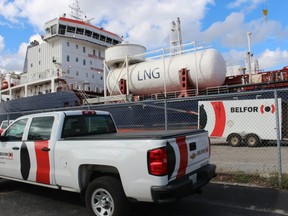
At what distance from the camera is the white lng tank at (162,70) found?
17641mm

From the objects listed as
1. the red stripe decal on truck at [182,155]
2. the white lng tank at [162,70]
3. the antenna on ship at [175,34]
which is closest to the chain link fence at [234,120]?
the white lng tank at [162,70]

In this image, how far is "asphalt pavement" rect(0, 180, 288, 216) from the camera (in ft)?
16.8

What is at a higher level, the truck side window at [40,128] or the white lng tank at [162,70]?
the white lng tank at [162,70]

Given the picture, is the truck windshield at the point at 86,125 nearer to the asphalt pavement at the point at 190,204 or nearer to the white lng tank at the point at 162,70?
the asphalt pavement at the point at 190,204

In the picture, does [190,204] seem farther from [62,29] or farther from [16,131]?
[62,29]

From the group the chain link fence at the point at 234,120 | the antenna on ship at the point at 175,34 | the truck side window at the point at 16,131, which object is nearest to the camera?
the truck side window at the point at 16,131

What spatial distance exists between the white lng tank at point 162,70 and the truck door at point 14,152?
42.0 feet

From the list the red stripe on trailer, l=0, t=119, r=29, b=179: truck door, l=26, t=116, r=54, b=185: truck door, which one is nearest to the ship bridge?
the red stripe on trailer

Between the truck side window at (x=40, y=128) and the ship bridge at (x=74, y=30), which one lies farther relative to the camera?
the ship bridge at (x=74, y=30)

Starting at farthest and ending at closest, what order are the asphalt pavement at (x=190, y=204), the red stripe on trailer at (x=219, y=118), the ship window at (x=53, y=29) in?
the ship window at (x=53, y=29) < the red stripe on trailer at (x=219, y=118) < the asphalt pavement at (x=190, y=204)

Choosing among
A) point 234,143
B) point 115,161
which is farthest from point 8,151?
point 234,143

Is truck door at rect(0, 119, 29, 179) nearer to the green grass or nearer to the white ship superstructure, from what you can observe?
the green grass

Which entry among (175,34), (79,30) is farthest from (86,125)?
(79,30)

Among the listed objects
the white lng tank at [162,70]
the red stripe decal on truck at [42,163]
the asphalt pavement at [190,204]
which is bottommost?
the asphalt pavement at [190,204]
